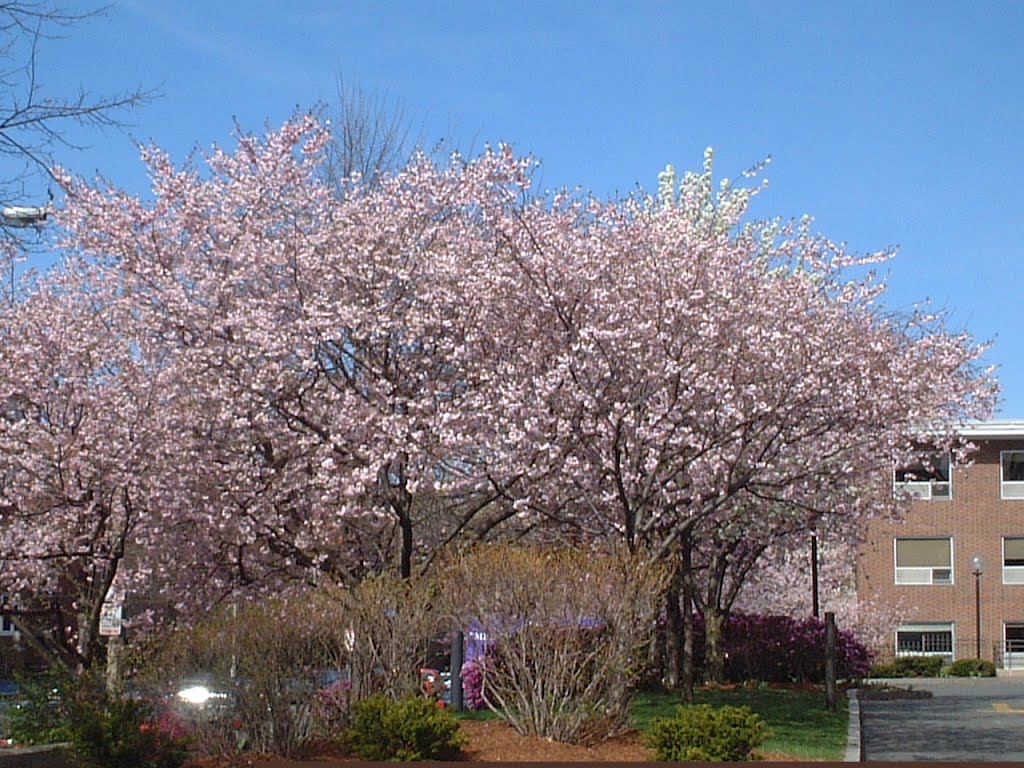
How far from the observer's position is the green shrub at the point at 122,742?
11.0 meters

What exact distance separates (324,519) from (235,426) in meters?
1.62

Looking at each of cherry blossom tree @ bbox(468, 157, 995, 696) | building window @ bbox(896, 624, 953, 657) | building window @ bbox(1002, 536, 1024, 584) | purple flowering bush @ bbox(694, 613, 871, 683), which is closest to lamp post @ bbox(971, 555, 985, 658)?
building window @ bbox(896, 624, 953, 657)

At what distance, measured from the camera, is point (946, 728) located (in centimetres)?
1828

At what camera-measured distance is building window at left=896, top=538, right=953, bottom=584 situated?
44.7 m

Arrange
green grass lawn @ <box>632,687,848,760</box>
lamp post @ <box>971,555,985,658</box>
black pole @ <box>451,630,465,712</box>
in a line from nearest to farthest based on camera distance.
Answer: green grass lawn @ <box>632,687,848,760</box> < black pole @ <box>451,630,465,712</box> < lamp post @ <box>971,555,985,658</box>

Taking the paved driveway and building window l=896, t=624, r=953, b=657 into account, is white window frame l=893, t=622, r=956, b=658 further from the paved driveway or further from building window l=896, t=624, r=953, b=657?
the paved driveway

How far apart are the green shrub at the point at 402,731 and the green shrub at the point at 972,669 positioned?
31.0 metres

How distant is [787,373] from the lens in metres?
15.8

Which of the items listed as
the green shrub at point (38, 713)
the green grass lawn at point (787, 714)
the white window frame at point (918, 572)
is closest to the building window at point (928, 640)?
the white window frame at point (918, 572)

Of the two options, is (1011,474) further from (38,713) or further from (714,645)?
(38,713)

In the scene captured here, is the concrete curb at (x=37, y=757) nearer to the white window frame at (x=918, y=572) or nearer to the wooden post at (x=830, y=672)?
the wooden post at (x=830, y=672)

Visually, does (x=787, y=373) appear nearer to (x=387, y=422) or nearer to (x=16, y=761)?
(x=387, y=422)

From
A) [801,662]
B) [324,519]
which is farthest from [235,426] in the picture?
[801,662]

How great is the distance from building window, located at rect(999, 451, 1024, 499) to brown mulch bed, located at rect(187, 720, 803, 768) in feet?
111
